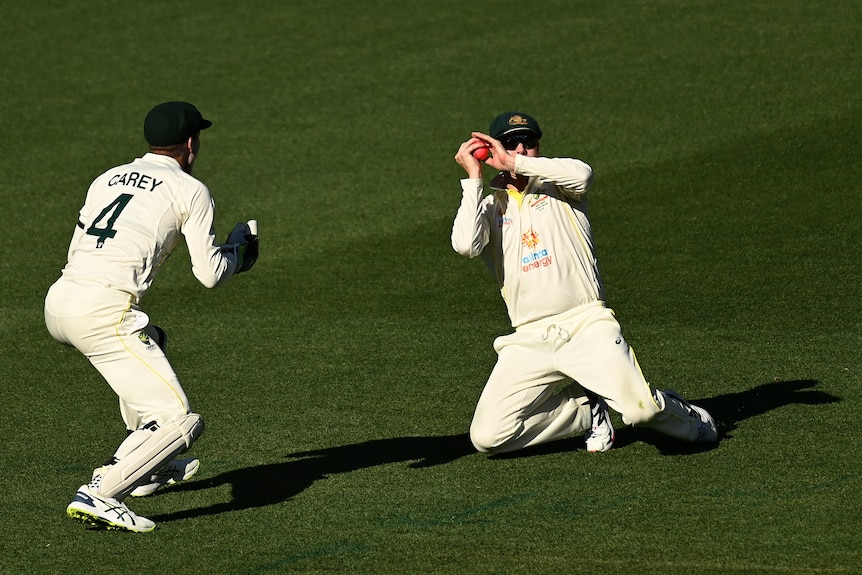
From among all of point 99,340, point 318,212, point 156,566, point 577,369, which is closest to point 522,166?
point 577,369

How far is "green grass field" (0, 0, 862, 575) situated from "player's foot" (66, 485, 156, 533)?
4.9 inches

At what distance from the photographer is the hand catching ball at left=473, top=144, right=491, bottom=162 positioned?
22.2 ft

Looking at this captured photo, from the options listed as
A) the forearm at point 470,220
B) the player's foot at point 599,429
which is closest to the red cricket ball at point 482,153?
the forearm at point 470,220

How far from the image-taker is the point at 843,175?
12.3 metres

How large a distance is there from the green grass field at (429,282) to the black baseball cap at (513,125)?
1876 mm

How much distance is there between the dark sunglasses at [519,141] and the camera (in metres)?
6.98

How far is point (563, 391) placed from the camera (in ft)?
24.1

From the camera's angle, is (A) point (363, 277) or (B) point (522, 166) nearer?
(B) point (522, 166)

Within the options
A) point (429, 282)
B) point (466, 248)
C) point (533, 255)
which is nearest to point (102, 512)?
point (466, 248)

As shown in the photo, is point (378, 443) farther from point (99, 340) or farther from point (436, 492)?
point (99, 340)

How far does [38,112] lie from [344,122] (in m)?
4.03

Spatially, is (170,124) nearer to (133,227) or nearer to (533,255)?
(133,227)

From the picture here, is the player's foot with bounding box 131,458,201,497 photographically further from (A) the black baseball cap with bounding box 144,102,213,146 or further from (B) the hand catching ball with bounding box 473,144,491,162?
(B) the hand catching ball with bounding box 473,144,491,162

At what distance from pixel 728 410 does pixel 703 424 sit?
769mm
